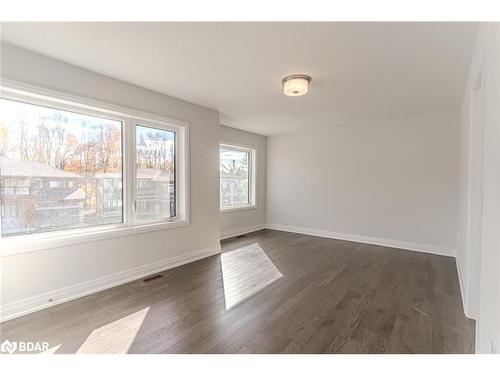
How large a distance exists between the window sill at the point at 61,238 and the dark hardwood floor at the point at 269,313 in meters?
0.60

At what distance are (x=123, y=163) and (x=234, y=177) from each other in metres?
2.88

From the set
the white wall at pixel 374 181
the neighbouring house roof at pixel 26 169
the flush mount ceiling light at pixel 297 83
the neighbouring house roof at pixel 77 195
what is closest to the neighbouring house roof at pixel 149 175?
the neighbouring house roof at pixel 77 195

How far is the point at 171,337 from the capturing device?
1.93m

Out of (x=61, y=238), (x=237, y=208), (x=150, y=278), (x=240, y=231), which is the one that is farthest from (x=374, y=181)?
(x=61, y=238)

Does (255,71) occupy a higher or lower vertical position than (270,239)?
higher

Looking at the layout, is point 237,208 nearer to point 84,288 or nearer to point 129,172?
point 129,172

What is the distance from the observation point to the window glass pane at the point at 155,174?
3.24 metres

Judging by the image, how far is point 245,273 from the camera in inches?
129

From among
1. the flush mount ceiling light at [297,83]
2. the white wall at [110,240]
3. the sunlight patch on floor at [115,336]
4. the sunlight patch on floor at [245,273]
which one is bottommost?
Answer: the sunlight patch on floor at [115,336]

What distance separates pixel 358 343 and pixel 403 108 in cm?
356

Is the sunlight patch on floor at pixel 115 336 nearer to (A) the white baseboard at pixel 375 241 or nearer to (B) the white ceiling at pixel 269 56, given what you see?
(B) the white ceiling at pixel 269 56

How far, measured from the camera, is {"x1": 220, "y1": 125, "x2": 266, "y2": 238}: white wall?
17.3 feet

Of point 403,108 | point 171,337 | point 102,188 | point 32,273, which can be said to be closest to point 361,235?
point 403,108
